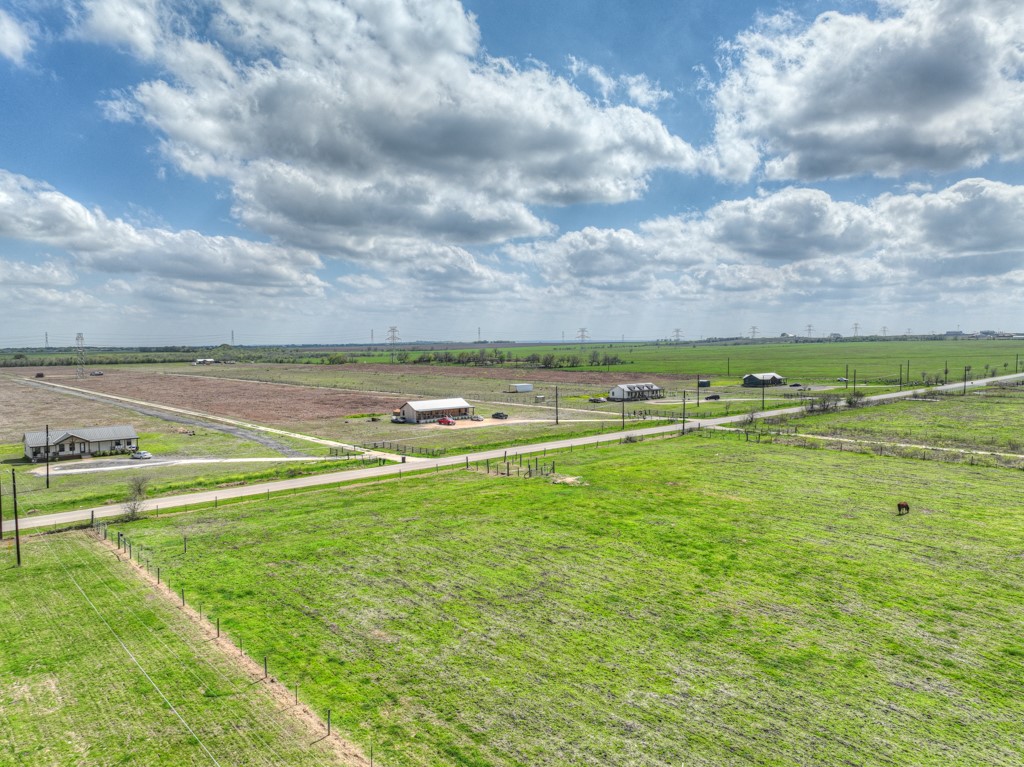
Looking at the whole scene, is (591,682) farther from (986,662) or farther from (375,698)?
(986,662)

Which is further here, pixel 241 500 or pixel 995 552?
pixel 241 500

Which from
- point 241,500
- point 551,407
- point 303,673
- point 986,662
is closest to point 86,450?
point 241,500

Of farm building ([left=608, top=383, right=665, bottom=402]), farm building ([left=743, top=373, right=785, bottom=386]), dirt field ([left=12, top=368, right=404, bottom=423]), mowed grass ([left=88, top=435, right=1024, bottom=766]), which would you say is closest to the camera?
mowed grass ([left=88, top=435, right=1024, bottom=766])

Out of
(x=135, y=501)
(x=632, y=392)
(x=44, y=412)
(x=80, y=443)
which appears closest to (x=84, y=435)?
(x=80, y=443)

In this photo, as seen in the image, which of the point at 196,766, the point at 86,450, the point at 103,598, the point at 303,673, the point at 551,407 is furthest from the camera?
the point at 551,407

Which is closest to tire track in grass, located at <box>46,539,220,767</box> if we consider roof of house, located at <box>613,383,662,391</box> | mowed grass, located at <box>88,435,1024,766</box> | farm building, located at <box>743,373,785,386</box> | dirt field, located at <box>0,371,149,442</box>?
mowed grass, located at <box>88,435,1024,766</box>

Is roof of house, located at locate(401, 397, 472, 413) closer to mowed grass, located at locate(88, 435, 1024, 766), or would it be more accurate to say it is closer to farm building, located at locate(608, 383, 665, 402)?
farm building, located at locate(608, 383, 665, 402)
